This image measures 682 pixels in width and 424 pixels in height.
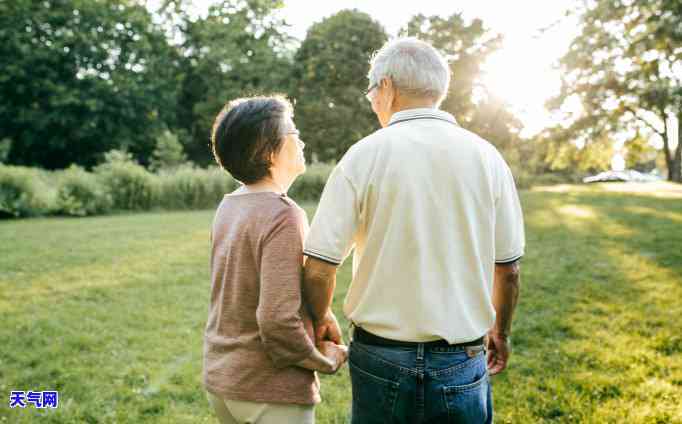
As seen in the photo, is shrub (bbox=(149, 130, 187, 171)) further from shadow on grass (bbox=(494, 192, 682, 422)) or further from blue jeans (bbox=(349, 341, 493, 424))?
blue jeans (bbox=(349, 341, 493, 424))

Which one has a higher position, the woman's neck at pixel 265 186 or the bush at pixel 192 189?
the woman's neck at pixel 265 186

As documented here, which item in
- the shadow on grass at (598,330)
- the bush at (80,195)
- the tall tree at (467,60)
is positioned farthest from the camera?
the tall tree at (467,60)

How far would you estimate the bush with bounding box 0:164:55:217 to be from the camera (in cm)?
1482

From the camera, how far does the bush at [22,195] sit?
14820 millimetres

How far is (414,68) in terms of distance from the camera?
1.96m

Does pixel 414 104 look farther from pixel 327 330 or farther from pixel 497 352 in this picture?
pixel 497 352

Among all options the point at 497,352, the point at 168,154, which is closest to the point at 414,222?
the point at 497,352

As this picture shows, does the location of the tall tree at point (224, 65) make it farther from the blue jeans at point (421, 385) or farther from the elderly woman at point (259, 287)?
the blue jeans at point (421, 385)

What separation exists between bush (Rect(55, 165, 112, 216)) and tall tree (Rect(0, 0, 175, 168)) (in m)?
15.1

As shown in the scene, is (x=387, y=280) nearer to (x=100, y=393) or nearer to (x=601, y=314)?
(x=100, y=393)

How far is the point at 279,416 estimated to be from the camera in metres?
1.95

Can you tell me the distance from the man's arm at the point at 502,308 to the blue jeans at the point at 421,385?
36 cm

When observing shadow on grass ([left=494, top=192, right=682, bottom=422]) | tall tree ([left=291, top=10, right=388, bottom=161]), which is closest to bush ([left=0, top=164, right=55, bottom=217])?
shadow on grass ([left=494, top=192, right=682, bottom=422])

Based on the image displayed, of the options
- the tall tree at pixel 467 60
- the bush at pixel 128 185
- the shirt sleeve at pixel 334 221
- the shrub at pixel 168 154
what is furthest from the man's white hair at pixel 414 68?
the tall tree at pixel 467 60
